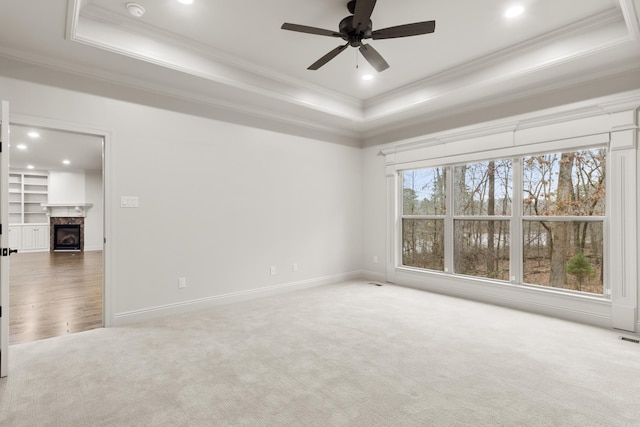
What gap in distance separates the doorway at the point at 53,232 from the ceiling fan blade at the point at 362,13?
115 inches

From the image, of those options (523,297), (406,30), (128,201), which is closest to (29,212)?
(128,201)

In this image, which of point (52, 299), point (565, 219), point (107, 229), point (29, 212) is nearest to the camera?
point (107, 229)

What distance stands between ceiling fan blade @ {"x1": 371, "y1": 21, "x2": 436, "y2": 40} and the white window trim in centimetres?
225

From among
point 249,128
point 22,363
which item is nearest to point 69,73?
point 249,128

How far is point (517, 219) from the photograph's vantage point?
14.0 feet

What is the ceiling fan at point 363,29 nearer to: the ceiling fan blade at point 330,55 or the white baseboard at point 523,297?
the ceiling fan blade at point 330,55

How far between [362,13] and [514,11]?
1524 millimetres

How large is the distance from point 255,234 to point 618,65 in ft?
14.8

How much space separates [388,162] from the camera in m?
5.64

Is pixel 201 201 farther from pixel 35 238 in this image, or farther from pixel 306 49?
pixel 35 238

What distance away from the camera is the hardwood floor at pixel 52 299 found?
3.45m

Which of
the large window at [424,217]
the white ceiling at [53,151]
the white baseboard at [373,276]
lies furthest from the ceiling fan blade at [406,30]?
the white ceiling at [53,151]

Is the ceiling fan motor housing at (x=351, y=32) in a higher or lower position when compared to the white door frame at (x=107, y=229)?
higher

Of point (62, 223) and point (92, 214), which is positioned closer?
point (62, 223)
